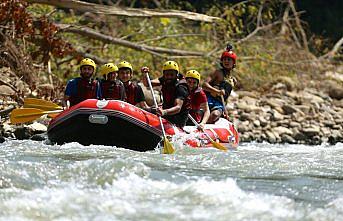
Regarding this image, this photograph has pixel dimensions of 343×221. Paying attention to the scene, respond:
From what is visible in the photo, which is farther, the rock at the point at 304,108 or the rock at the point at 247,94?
the rock at the point at 247,94

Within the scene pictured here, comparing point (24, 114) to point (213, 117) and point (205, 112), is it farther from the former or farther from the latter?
point (213, 117)

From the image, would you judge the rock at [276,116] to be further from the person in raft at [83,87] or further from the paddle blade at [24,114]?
the paddle blade at [24,114]

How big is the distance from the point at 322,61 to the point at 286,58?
1781 mm

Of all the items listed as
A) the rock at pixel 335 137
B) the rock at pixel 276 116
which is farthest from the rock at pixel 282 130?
the rock at pixel 335 137

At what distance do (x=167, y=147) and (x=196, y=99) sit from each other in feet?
5.48

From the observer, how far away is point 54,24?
39.5 feet

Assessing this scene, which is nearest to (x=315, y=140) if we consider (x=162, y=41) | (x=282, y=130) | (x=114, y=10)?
(x=282, y=130)

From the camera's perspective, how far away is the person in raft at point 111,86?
9.12m

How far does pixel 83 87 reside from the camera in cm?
923

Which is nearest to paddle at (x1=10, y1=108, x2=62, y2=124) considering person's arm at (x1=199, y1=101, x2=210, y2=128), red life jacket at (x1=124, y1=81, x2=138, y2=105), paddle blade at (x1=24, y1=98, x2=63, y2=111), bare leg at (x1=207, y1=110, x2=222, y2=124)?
paddle blade at (x1=24, y1=98, x2=63, y2=111)

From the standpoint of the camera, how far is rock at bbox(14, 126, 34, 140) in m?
10.2

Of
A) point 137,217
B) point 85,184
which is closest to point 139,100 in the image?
point 85,184

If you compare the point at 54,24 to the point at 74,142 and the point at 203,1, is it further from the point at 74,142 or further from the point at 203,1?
the point at 203,1

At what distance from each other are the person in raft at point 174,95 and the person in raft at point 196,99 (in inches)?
13.5
